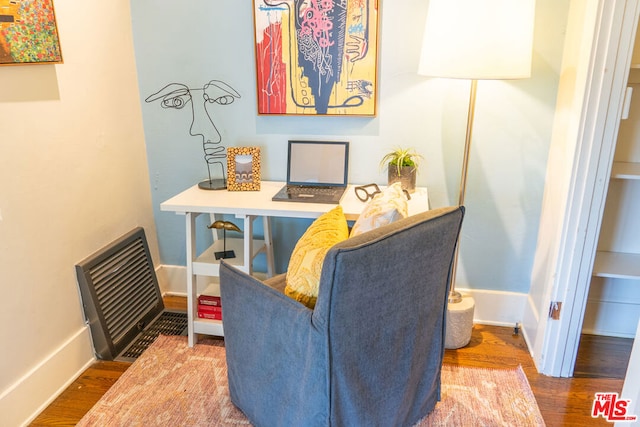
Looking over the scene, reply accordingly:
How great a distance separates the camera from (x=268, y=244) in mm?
2416

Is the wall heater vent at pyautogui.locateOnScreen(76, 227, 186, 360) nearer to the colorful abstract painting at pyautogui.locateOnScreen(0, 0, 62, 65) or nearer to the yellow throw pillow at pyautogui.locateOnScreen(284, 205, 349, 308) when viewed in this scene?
the colorful abstract painting at pyautogui.locateOnScreen(0, 0, 62, 65)

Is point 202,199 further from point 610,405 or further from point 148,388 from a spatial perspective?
point 610,405

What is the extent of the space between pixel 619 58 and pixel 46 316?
7.65ft

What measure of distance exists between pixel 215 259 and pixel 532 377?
148 cm

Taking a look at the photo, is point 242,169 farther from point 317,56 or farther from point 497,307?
point 497,307

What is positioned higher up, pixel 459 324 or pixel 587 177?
pixel 587 177

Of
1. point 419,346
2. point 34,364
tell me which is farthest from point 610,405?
point 34,364

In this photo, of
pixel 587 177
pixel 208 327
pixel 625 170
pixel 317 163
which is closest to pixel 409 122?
pixel 317 163

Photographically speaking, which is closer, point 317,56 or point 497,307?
point 317,56

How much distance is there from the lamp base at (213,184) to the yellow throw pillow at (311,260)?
0.83 meters

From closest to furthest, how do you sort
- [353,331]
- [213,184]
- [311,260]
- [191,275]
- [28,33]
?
1. [353,331]
2. [311,260]
3. [28,33]
4. [191,275]
5. [213,184]

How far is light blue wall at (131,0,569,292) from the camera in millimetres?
2125

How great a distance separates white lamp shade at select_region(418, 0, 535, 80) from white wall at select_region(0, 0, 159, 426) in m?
1.46

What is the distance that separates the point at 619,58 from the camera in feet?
5.45
